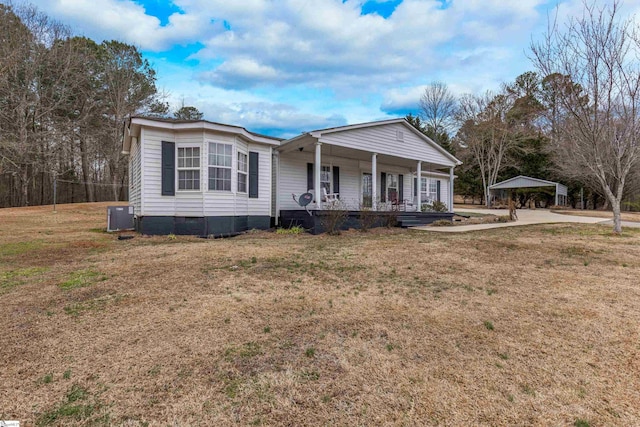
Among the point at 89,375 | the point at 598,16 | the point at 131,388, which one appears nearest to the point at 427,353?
the point at 131,388

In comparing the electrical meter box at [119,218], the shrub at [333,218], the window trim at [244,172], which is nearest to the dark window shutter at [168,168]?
the window trim at [244,172]

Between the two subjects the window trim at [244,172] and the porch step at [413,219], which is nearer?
the window trim at [244,172]

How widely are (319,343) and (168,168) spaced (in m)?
7.99

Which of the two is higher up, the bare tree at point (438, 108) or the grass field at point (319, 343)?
the bare tree at point (438, 108)

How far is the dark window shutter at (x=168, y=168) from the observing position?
8.88 m

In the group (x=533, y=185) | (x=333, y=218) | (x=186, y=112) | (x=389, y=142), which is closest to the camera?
(x=333, y=218)

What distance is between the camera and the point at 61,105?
1950cm

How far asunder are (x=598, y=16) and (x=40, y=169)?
27.6m

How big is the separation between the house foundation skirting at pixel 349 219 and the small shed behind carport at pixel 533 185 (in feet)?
57.9

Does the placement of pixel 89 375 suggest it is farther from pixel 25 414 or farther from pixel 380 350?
pixel 380 350

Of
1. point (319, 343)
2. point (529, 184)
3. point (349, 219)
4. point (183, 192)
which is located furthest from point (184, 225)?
point (529, 184)

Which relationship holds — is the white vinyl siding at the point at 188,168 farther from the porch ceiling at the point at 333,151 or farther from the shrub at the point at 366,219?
the shrub at the point at 366,219

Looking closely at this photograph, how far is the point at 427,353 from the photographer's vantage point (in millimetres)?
2523

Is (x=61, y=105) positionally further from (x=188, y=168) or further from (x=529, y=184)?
(x=529, y=184)
